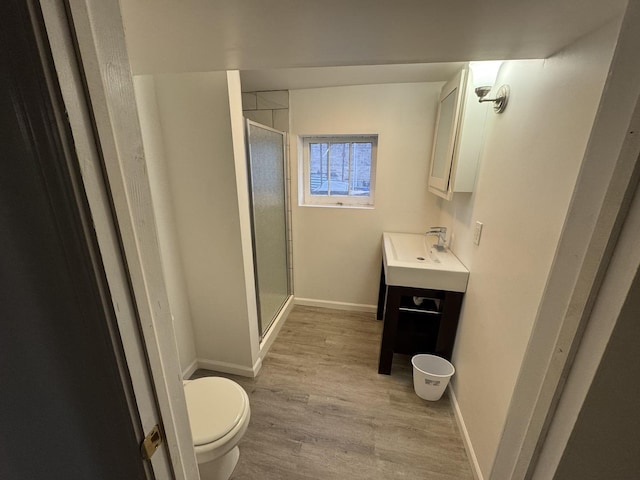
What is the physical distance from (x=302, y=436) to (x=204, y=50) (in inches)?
76.8

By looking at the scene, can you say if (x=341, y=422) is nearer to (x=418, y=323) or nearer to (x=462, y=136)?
(x=418, y=323)

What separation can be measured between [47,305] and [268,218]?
171 centimetres

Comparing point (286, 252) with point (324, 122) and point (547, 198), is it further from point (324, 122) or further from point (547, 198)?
point (547, 198)

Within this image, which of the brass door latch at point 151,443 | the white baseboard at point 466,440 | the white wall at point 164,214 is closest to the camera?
the brass door latch at point 151,443

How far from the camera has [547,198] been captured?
89 centimetres

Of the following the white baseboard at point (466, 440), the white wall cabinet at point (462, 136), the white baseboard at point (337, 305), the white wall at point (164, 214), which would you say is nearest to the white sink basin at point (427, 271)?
the white wall cabinet at point (462, 136)

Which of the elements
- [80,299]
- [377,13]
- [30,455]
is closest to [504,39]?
[377,13]

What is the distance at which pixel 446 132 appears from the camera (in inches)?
71.9

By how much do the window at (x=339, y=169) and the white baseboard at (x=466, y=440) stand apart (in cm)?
173

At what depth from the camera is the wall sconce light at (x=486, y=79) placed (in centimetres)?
128

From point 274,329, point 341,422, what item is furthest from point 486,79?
point 274,329

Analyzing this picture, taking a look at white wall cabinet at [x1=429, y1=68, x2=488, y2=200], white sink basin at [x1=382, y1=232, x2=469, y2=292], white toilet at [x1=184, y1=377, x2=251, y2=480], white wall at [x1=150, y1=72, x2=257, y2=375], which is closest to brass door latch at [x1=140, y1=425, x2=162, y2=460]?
white toilet at [x1=184, y1=377, x2=251, y2=480]

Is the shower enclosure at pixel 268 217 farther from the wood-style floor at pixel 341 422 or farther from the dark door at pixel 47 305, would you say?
the dark door at pixel 47 305

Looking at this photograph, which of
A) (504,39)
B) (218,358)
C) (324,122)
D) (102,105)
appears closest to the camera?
(102,105)
